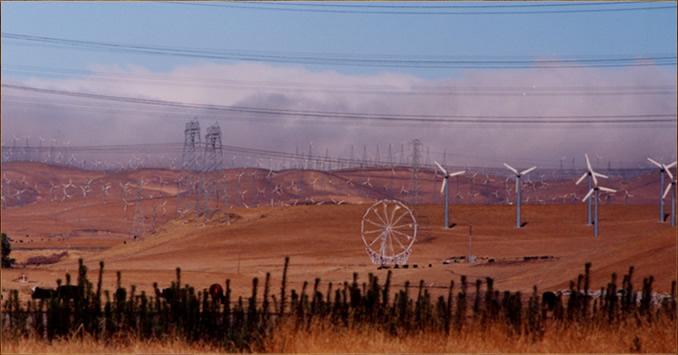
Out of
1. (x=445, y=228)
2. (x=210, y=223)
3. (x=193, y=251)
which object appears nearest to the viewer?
(x=193, y=251)

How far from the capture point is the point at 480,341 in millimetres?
19578

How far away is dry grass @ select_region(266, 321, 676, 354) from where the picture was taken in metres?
18.9

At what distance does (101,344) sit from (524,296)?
30.5 meters

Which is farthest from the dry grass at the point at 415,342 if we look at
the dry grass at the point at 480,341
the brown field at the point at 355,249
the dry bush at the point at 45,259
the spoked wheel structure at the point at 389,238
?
the dry bush at the point at 45,259

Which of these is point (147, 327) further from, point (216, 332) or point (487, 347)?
point (487, 347)

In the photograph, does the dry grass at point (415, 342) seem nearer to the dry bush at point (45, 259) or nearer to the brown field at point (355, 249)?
the brown field at point (355, 249)

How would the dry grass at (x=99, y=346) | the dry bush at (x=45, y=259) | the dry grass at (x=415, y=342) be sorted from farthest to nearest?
1. the dry bush at (x=45, y=259)
2. the dry grass at (x=415, y=342)
3. the dry grass at (x=99, y=346)

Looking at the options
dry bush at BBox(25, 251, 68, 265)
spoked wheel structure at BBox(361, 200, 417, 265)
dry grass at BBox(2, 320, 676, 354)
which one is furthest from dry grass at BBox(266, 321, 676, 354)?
dry bush at BBox(25, 251, 68, 265)

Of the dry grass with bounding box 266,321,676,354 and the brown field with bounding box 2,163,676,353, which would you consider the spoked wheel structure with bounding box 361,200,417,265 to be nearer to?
the brown field with bounding box 2,163,676,353

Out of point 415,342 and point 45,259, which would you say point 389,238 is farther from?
point 415,342

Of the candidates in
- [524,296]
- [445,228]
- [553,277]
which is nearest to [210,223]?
[445,228]

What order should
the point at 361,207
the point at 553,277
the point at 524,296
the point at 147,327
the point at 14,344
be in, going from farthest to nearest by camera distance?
the point at 361,207 → the point at 553,277 → the point at 524,296 → the point at 147,327 → the point at 14,344

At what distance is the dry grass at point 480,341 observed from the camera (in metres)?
18.9

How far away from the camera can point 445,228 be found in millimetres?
126500
